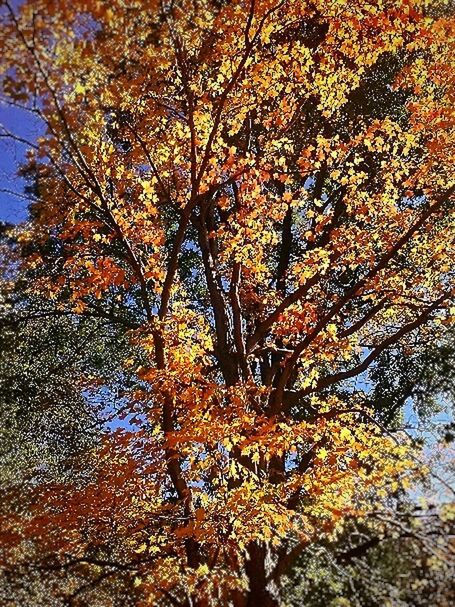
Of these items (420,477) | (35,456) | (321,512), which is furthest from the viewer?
(35,456)

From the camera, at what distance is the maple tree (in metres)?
7.90

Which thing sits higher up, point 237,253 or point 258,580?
point 237,253

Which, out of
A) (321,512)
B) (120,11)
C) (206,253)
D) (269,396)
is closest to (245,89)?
(206,253)

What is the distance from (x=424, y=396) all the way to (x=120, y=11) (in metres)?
8.78

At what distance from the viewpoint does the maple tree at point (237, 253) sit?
7902 millimetres

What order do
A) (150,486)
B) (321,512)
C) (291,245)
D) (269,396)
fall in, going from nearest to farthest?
(321,512) < (269,396) < (150,486) < (291,245)

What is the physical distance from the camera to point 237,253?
11188mm

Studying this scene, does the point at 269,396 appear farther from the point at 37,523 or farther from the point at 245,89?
the point at 245,89

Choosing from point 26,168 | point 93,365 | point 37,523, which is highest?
point 26,168

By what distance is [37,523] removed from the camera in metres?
9.33

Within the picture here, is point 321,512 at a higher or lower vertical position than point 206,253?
lower

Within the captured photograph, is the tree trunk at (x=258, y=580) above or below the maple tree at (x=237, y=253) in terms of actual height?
below

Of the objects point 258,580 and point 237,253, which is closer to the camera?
point 258,580

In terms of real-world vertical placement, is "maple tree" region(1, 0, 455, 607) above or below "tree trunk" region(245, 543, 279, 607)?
above
